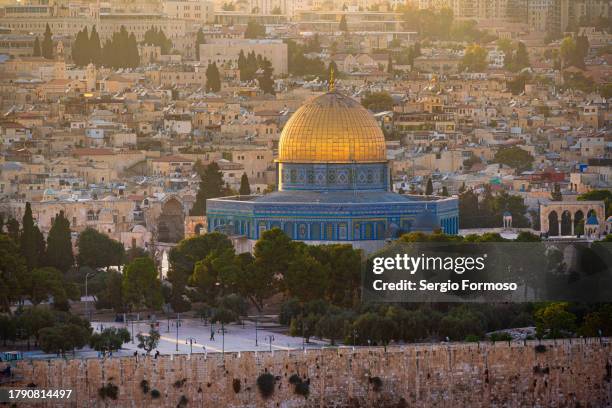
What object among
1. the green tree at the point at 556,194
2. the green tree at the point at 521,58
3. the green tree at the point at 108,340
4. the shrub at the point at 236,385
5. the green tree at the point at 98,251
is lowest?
the green tree at the point at 521,58

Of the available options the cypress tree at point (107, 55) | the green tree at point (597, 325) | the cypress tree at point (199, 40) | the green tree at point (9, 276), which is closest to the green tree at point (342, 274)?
the green tree at point (597, 325)

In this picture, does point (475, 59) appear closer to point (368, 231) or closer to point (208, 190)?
point (208, 190)

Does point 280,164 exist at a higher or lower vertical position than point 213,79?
higher

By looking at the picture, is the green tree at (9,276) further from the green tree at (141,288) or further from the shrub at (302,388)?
the shrub at (302,388)

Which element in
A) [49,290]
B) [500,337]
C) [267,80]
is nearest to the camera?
[500,337]

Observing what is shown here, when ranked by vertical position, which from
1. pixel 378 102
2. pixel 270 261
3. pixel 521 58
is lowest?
pixel 521 58

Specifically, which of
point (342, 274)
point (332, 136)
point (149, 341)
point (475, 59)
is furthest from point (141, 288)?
point (475, 59)
